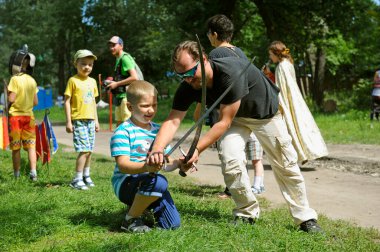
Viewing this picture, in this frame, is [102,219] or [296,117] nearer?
[102,219]

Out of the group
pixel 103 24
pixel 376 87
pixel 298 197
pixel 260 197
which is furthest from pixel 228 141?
pixel 103 24

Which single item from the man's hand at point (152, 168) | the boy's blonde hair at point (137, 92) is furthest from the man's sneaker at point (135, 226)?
the boy's blonde hair at point (137, 92)

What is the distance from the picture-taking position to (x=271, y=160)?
4500 millimetres

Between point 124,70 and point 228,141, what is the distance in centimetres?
338

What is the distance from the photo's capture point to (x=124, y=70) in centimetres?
743

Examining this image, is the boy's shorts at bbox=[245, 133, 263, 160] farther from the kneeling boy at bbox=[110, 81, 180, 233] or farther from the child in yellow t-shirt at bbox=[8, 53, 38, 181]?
the child in yellow t-shirt at bbox=[8, 53, 38, 181]

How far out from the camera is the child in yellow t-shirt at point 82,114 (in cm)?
651

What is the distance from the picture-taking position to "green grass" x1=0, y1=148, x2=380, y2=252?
375 centimetres

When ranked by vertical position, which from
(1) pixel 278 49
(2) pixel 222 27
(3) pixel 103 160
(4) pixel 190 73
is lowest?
(3) pixel 103 160

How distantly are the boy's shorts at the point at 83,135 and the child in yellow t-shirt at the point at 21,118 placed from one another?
91cm

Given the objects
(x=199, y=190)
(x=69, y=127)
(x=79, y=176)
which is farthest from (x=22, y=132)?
(x=199, y=190)

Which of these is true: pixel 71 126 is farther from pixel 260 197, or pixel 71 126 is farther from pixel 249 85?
pixel 249 85

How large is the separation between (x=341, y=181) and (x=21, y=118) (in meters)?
4.42

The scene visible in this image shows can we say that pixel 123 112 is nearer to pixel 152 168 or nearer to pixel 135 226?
pixel 135 226
